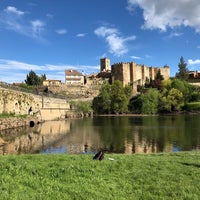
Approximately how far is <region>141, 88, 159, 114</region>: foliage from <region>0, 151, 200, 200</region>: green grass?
79922mm

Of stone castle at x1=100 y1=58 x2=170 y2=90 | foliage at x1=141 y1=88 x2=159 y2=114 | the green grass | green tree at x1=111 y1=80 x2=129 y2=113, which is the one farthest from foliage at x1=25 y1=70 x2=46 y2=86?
the green grass

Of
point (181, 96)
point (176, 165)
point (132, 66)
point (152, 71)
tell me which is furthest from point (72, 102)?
point (176, 165)

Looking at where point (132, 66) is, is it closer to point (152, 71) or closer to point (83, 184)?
point (152, 71)

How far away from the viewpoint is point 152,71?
13575cm

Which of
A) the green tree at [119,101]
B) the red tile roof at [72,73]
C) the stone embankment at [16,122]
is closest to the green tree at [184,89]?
the green tree at [119,101]

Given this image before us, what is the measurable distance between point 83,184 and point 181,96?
90.0 metres

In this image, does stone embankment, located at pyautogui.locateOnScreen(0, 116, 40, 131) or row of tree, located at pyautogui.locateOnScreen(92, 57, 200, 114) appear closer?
stone embankment, located at pyautogui.locateOnScreen(0, 116, 40, 131)

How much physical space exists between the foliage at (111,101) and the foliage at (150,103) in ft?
22.9

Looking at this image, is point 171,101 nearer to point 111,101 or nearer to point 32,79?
point 111,101

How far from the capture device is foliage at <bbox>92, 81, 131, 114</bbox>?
95500 mm

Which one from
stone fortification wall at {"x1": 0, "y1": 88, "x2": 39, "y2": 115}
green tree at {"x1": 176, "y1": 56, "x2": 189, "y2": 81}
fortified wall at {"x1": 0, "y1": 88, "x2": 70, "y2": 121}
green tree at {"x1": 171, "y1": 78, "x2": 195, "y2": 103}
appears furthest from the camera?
green tree at {"x1": 176, "y1": 56, "x2": 189, "y2": 81}

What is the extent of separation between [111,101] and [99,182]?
88151 mm

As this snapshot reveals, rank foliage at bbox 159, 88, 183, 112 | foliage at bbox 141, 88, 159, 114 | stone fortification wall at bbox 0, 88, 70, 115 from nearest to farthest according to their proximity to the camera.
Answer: stone fortification wall at bbox 0, 88, 70, 115 → foliage at bbox 141, 88, 159, 114 → foliage at bbox 159, 88, 183, 112

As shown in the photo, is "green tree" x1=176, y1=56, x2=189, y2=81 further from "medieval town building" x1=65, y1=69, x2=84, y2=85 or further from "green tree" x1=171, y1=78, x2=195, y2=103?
"medieval town building" x1=65, y1=69, x2=84, y2=85
